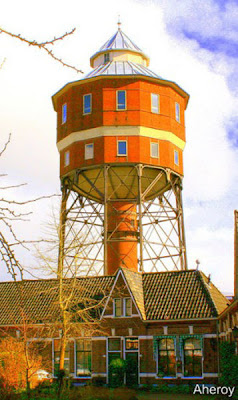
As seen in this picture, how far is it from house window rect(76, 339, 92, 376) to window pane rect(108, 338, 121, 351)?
1041 millimetres

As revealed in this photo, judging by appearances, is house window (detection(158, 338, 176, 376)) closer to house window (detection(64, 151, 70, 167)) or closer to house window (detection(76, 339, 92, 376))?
house window (detection(76, 339, 92, 376))

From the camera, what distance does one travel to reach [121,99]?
114 ft

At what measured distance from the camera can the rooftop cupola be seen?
3894 cm

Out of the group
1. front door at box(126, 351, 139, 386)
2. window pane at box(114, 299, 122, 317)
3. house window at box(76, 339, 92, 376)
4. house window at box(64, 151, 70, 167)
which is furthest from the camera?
house window at box(64, 151, 70, 167)

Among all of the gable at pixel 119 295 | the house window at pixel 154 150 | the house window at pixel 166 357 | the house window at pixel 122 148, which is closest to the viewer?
the house window at pixel 166 357

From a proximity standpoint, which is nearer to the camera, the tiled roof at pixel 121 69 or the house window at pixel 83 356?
the house window at pixel 83 356

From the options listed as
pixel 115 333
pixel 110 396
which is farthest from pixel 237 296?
pixel 115 333

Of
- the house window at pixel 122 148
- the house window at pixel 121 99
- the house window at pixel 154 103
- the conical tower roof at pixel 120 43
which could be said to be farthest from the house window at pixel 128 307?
the conical tower roof at pixel 120 43

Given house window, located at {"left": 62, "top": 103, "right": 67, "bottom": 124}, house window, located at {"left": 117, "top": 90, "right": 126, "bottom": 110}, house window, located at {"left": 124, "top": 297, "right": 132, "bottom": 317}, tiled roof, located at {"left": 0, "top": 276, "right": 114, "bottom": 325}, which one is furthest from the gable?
house window, located at {"left": 62, "top": 103, "right": 67, "bottom": 124}

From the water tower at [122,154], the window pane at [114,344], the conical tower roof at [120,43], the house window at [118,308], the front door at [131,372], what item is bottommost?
the front door at [131,372]

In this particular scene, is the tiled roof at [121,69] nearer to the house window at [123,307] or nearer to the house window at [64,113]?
the house window at [64,113]

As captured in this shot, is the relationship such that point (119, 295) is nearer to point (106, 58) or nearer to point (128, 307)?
point (128, 307)

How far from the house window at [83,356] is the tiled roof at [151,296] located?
1.89m

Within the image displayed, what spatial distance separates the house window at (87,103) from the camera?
3519 cm
